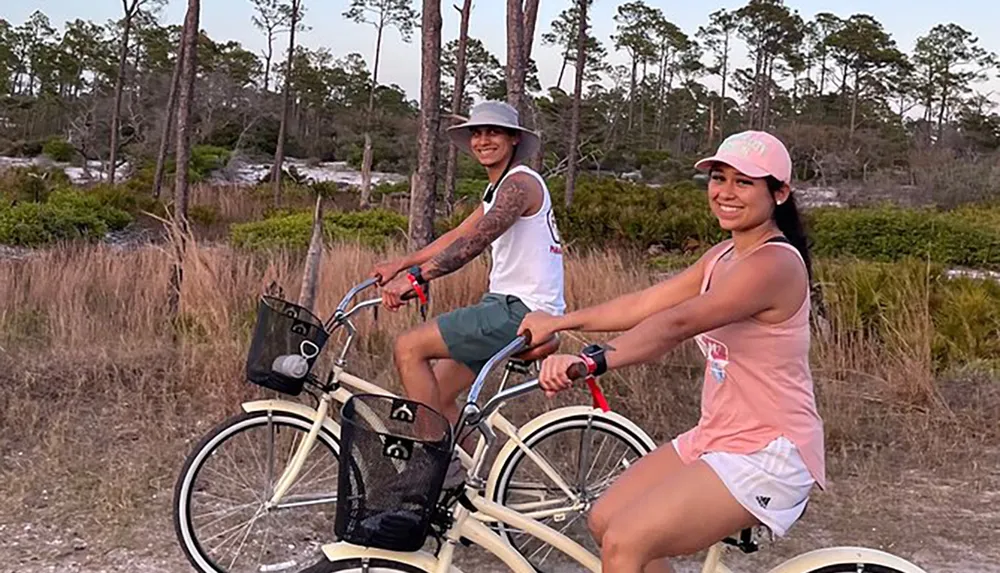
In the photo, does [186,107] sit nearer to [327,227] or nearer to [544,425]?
[544,425]

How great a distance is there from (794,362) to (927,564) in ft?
7.76

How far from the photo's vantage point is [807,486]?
7.38 feet

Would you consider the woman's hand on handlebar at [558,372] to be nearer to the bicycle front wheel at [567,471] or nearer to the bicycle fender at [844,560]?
the bicycle fender at [844,560]

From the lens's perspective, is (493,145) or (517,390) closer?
(517,390)

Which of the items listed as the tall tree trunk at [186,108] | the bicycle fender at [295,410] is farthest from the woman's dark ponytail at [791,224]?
the tall tree trunk at [186,108]

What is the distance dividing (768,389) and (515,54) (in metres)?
7.38

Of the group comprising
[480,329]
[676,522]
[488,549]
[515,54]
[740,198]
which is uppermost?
[515,54]

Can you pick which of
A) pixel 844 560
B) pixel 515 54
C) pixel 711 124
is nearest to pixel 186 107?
pixel 515 54

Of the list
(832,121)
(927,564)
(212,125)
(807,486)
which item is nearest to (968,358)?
(927,564)

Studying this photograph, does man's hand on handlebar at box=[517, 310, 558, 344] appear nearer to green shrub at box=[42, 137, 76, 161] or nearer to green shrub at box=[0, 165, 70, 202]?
green shrub at box=[0, 165, 70, 202]

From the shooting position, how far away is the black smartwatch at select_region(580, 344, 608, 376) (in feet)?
7.00

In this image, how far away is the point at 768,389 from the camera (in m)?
2.24

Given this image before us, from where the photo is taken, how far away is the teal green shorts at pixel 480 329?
3512 mm

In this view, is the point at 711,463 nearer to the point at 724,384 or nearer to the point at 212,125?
the point at 724,384
